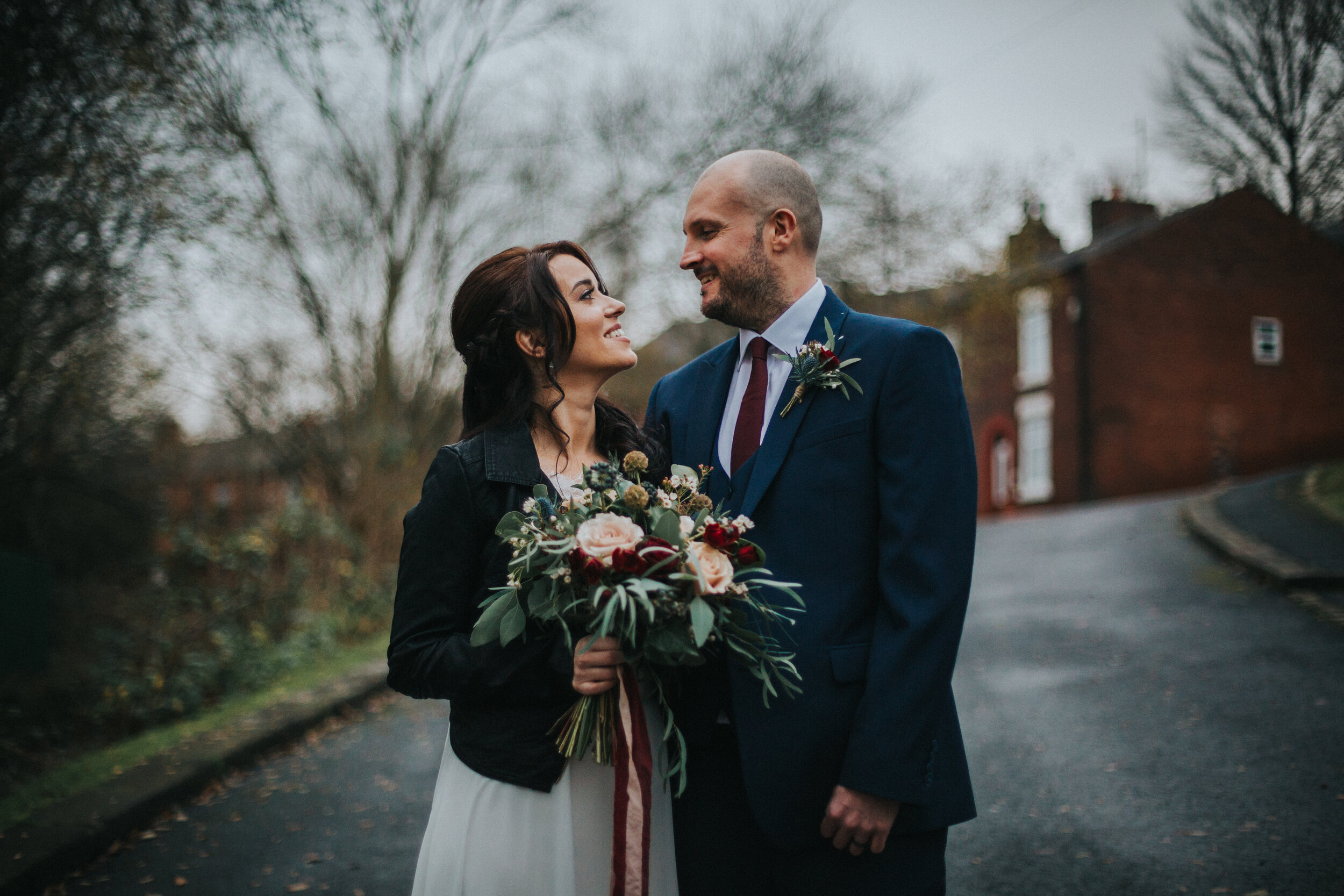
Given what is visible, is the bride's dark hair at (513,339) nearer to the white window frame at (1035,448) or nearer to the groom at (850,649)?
the groom at (850,649)

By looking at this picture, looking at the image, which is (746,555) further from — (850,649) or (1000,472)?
(1000,472)

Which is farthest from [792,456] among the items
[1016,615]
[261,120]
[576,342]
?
[261,120]

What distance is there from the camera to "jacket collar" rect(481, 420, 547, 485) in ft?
7.25

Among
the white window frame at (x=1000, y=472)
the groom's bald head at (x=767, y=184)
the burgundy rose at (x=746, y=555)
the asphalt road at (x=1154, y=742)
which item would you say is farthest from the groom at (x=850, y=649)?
the white window frame at (x=1000, y=472)

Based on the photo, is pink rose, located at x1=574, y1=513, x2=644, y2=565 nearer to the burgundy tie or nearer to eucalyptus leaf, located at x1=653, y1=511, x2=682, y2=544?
eucalyptus leaf, located at x1=653, y1=511, x2=682, y2=544

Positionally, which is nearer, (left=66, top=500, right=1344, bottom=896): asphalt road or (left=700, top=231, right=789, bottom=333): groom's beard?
(left=700, top=231, right=789, bottom=333): groom's beard

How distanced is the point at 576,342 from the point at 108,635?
298 inches

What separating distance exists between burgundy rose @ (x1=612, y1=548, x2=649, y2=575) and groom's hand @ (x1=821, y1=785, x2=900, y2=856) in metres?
0.69

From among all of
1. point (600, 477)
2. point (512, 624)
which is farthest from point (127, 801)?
point (600, 477)

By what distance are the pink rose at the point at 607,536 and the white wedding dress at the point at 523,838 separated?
1.91 ft

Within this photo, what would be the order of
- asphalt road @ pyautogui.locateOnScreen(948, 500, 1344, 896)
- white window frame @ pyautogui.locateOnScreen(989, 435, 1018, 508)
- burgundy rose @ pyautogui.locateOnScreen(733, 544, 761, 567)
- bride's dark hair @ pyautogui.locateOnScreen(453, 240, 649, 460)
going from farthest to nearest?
white window frame @ pyautogui.locateOnScreen(989, 435, 1018, 508) → asphalt road @ pyautogui.locateOnScreen(948, 500, 1344, 896) → bride's dark hair @ pyautogui.locateOnScreen(453, 240, 649, 460) → burgundy rose @ pyautogui.locateOnScreen(733, 544, 761, 567)

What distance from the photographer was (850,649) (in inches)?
78.6

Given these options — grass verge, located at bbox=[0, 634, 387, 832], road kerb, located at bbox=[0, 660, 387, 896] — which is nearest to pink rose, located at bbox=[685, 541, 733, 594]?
road kerb, located at bbox=[0, 660, 387, 896]

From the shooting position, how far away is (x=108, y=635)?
7945mm
